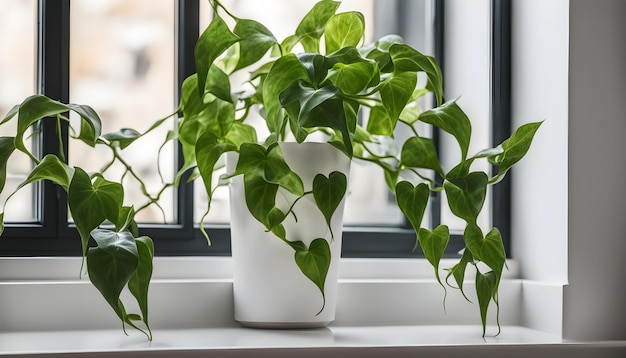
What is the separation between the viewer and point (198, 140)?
44.8 inches

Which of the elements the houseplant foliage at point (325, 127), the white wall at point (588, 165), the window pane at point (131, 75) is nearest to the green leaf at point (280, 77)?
the houseplant foliage at point (325, 127)

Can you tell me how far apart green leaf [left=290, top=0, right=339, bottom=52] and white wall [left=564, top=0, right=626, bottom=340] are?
0.39 metres

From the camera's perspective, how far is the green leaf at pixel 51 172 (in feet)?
3.47

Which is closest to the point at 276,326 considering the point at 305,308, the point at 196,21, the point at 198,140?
the point at 305,308

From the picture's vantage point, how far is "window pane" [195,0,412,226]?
1533mm

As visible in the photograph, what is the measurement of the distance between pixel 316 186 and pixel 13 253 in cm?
50

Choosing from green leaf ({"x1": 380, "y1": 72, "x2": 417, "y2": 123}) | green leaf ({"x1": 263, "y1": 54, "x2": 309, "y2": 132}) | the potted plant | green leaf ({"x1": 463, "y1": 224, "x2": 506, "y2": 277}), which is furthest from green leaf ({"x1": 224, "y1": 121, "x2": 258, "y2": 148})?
green leaf ({"x1": 463, "y1": 224, "x2": 506, "y2": 277})

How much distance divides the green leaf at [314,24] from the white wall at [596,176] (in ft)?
1.27

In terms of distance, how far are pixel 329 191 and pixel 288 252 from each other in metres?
0.13

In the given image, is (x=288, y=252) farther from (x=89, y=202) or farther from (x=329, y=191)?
(x=89, y=202)

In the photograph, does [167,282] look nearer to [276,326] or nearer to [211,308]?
[211,308]

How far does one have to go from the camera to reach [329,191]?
1144 millimetres

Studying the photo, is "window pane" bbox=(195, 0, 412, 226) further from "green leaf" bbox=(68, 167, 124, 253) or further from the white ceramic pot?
"green leaf" bbox=(68, 167, 124, 253)

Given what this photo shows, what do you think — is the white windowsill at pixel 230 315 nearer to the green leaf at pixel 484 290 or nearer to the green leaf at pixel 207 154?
the green leaf at pixel 484 290
